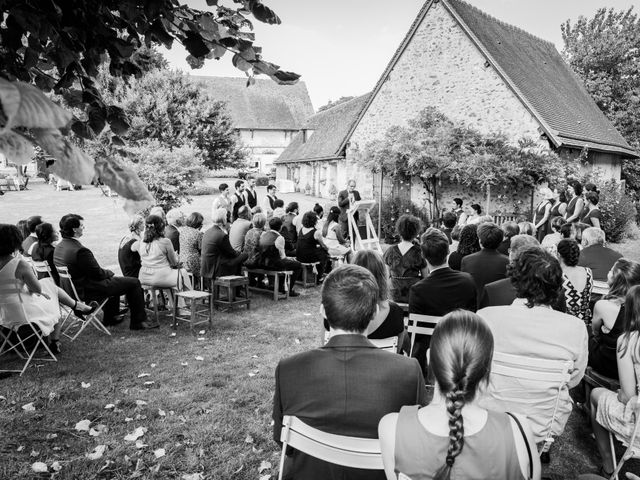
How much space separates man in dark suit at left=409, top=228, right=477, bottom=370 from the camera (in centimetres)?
454

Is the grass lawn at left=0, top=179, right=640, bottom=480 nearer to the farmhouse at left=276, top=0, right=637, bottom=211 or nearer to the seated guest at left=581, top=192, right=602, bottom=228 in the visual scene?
the seated guest at left=581, top=192, right=602, bottom=228

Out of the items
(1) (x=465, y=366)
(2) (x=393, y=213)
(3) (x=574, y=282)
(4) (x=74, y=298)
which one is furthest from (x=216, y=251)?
(2) (x=393, y=213)

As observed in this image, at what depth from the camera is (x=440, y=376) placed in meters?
1.90

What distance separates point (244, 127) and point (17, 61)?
53303 millimetres

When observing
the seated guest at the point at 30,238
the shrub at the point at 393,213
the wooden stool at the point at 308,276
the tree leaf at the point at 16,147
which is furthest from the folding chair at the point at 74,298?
the shrub at the point at 393,213

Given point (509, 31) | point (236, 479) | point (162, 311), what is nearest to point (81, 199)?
point (162, 311)

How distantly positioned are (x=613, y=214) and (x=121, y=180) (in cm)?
1898

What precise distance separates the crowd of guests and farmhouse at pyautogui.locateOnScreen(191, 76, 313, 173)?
163 feet

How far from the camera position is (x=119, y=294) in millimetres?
6941

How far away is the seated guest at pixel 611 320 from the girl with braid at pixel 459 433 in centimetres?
257

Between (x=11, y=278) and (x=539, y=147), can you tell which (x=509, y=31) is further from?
(x=11, y=278)

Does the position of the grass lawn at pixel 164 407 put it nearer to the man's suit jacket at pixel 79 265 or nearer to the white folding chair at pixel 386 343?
the man's suit jacket at pixel 79 265

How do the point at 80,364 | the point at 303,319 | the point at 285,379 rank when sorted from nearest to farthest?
the point at 285,379, the point at 80,364, the point at 303,319

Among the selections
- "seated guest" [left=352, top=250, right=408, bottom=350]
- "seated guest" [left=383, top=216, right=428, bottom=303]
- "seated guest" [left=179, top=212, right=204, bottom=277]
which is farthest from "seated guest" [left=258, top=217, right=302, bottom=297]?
"seated guest" [left=352, top=250, right=408, bottom=350]
